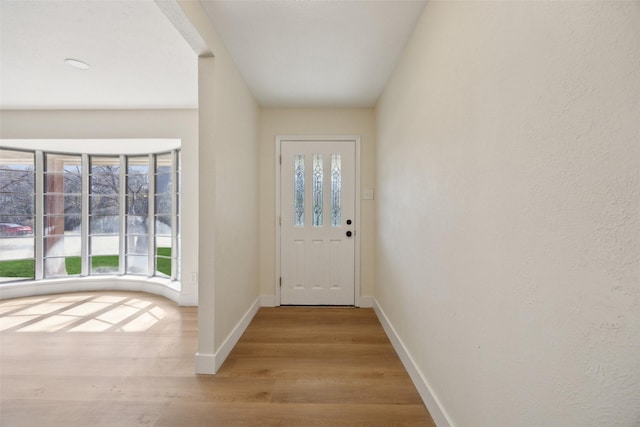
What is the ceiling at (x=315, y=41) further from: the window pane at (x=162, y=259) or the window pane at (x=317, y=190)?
the window pane at (x=162, y=259)

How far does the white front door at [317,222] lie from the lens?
324cm

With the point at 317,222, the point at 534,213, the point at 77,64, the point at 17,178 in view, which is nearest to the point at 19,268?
the point at 17,178

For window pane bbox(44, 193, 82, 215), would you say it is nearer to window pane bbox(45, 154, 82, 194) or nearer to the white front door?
window pane bbox(45, 154, 82, 194)

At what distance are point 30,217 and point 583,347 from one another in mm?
5727

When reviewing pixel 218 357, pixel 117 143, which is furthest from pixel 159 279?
pixel 218 357

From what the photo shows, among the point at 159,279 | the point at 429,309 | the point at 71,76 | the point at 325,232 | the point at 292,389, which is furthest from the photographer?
the point at 159,279

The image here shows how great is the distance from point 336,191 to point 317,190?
238 mm

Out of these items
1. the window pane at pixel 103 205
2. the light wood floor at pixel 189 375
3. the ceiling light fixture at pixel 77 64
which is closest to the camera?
the light wood floor at pixel 189 375

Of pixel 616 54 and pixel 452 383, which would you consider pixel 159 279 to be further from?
pixel 616 54

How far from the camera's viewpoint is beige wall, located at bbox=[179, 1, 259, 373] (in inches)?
→ 73.2

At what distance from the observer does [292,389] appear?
1.71 m

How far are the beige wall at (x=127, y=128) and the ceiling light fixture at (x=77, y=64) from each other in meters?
0.95

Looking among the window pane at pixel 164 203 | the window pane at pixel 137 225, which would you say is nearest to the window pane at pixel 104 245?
the window pane at pixel 137 225

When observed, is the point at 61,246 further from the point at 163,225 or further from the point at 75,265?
the point at 163,225
